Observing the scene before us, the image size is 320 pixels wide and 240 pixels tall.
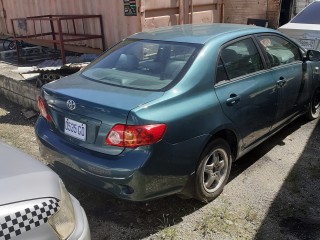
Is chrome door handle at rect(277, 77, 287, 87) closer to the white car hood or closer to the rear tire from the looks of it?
the rear tire

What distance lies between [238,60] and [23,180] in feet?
Result: 7.81

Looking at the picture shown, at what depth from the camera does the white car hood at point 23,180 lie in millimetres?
1794

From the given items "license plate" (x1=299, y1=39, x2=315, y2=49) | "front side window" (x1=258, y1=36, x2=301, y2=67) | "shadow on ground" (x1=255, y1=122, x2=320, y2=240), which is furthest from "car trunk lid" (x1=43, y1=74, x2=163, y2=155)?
"license plate" (x1=299, y1=39, x2=315, y2=49)

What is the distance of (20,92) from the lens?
21.2 ft

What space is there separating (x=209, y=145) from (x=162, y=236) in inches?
33.6

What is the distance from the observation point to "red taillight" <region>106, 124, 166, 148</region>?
2.67m

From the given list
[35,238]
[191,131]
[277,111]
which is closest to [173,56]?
[191,131]

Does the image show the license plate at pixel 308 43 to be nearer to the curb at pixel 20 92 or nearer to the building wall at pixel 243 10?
the building wall at pixel 243 10

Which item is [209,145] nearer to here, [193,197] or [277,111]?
[193,197]

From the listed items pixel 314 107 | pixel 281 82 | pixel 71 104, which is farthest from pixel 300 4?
pixel 71 104

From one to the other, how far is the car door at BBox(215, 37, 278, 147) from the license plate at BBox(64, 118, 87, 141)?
3.90 feet

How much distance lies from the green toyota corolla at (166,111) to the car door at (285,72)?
0.09 feet

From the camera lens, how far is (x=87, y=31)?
805cm

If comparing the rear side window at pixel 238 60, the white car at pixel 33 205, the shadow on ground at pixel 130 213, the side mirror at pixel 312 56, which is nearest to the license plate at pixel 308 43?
the side mirror at pixel 312 56
